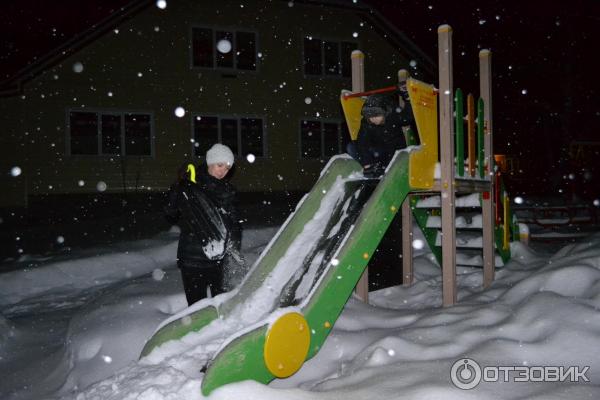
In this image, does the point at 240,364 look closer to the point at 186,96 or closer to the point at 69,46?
the point at 186,96

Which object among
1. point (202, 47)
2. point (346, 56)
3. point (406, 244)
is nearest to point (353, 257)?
point (406, 244)

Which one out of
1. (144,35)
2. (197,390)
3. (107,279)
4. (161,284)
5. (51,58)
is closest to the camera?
(197,390)

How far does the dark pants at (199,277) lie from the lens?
12.7 feet

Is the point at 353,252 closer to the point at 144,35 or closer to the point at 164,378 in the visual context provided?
the point at 164,378

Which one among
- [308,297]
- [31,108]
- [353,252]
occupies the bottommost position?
[308,297]

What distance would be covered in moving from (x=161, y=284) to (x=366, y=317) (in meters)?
2.84

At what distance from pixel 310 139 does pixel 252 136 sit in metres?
2.24

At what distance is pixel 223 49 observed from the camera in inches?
614

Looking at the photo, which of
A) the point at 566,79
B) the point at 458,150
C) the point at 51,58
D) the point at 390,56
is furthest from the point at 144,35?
the point at 566,79

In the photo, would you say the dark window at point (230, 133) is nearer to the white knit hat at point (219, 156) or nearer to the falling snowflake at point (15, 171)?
the falling snowflake at point (15, 171)

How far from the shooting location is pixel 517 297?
15.7 feet

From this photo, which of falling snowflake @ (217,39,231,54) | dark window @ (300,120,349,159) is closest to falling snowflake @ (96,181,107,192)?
falling snowflake @ (217,39,231,54)

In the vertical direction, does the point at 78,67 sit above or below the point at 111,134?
above

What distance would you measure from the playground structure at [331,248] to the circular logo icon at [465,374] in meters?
0.97
